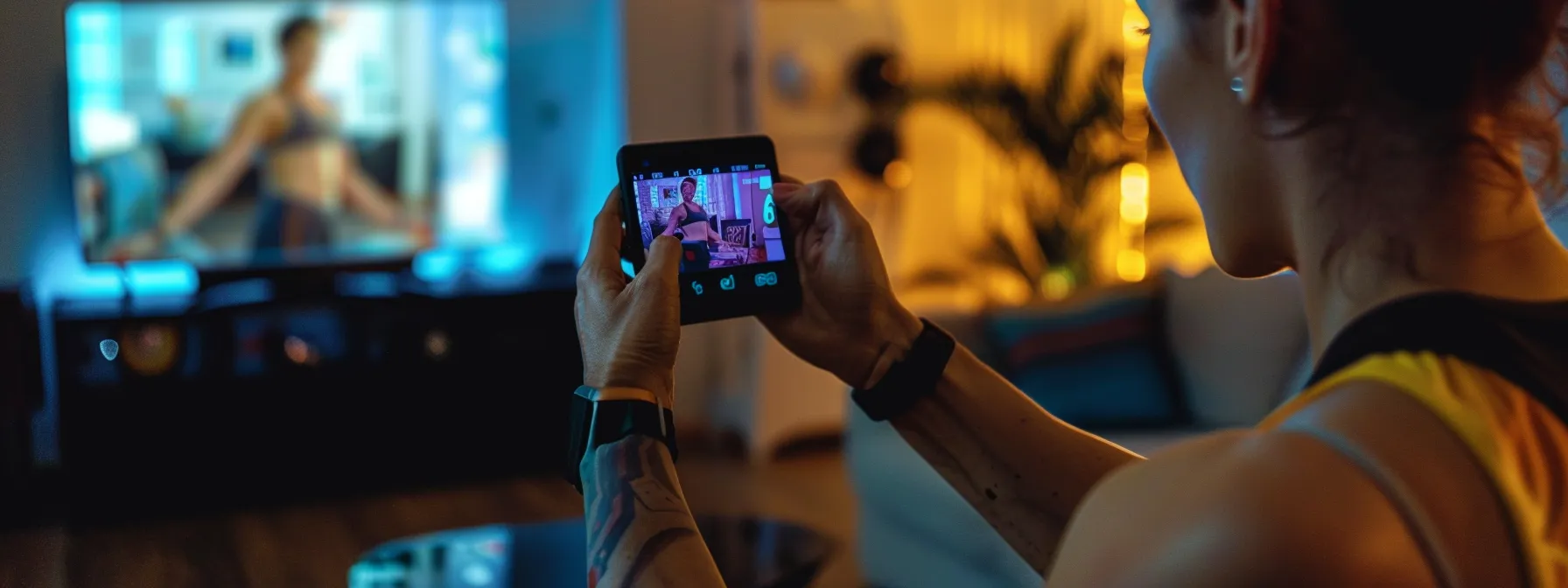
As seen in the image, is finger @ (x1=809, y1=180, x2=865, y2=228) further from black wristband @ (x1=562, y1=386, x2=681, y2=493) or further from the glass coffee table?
the glass coffee table

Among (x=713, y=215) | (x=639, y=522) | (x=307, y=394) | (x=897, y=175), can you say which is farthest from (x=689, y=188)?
(x=897, y=175)

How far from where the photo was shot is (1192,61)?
1.90 feet

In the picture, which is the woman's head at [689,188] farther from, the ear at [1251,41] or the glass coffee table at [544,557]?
the glass coffee table at [544,557]

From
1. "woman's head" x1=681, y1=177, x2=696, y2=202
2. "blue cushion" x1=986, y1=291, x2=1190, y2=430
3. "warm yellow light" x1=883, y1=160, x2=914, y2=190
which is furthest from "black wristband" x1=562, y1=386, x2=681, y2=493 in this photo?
"warm yellow light" x1=883, y1=160, x2=914, y2=190

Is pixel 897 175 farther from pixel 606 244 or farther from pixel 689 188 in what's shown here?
pixel 606 244

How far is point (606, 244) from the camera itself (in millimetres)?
876

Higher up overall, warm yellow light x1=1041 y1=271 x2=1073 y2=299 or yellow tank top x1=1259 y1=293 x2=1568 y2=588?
yellow tank top x1=1259 y1=293 x2=1568 y2=588

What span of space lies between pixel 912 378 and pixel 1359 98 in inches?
17.2

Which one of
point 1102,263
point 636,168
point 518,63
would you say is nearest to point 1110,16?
point 1102,263

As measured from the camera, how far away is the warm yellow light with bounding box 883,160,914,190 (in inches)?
149

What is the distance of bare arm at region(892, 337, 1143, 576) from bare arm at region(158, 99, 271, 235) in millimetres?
2860

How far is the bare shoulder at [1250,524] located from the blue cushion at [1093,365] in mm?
2076

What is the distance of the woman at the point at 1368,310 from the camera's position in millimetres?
435

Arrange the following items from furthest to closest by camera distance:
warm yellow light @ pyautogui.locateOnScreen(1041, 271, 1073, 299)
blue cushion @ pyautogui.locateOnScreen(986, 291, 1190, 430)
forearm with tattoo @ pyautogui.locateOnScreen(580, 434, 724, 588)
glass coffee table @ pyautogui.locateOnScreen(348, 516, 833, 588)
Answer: warm yellow light @ pyautogui.locateOnScreen(1041, 271, 1073, 299) → blue cushion @ pyautogui.locateOnScreen(986, 291, 1190, 430) → glass coffee table @ pyautogui.locateOnScreen(348, 516, 833, 588) → forearm with tattoo @ pyautogui.locateOnScreen(580, 434, 724, 588)
